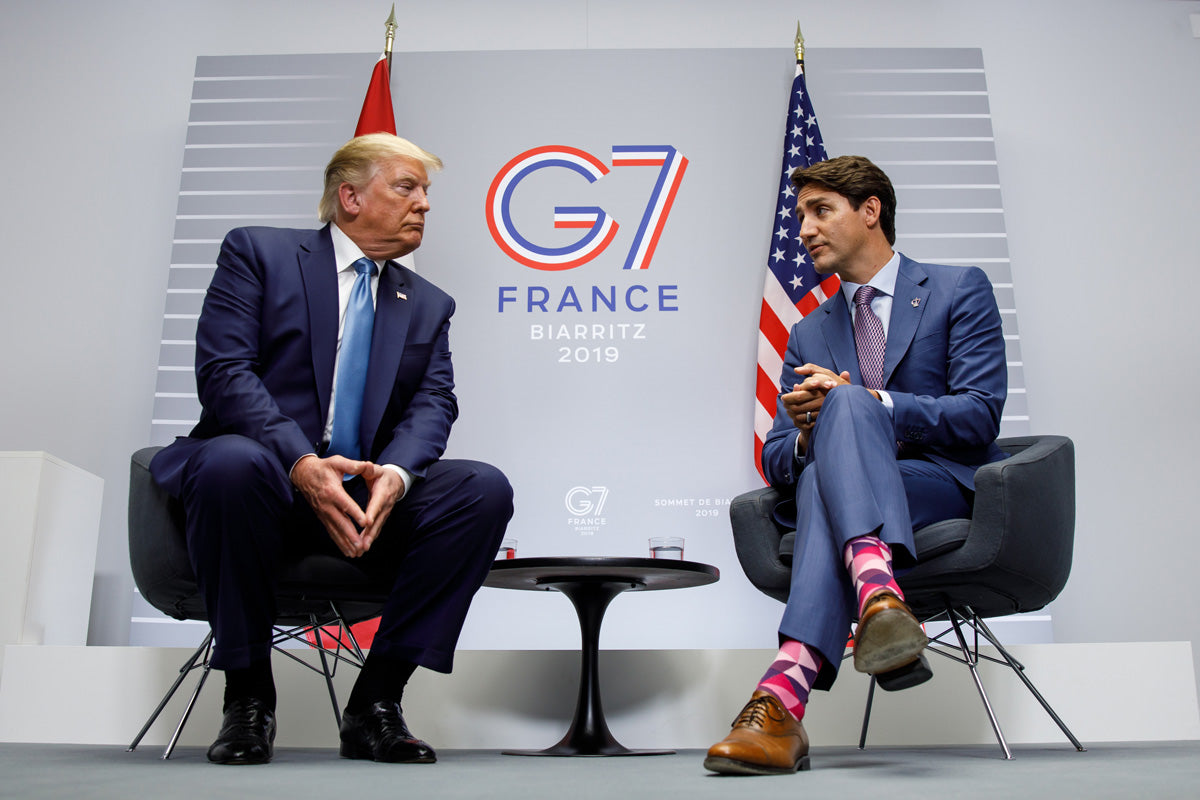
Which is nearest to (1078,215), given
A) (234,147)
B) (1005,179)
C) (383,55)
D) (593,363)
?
(1005,179)

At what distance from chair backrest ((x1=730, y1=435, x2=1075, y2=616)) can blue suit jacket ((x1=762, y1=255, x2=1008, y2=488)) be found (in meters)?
0.12

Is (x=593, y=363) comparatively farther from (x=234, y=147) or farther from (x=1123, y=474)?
(x=1123, y=474)

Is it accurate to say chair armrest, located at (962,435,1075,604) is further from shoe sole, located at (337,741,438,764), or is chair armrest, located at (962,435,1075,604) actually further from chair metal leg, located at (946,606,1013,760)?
shoe sole, located at (337,741,438,764)

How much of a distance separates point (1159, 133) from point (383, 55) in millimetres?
3289

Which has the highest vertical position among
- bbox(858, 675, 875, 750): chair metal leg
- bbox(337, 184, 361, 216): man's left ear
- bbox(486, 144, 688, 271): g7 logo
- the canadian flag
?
the canadian flag

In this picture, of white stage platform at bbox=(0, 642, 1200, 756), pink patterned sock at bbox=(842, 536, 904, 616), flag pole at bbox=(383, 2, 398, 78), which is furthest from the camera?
flag pole at bbox=(383, 2, 398, 78)

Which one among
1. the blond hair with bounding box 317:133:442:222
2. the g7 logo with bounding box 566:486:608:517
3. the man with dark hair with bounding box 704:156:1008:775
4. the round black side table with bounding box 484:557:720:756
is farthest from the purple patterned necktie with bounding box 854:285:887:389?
the g7 logo with bounding box 566:486:608:517

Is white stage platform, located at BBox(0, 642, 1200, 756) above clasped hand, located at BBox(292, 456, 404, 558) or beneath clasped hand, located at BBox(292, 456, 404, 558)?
beneath

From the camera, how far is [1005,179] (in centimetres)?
409

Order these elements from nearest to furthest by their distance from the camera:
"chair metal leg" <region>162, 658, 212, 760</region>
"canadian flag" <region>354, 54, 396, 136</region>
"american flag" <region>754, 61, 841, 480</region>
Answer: "chair metal leg" <region>162, 658, 212, 760</region> → "american flag" <region>754, 61, 841, 480</region> → "canadian flag" <region>354, 54, 396, 136</region>

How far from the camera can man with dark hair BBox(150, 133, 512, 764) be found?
5.37ft

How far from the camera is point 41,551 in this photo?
2.94 metres

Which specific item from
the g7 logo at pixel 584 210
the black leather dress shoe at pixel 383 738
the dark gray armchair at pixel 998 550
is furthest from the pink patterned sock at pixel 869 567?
the g7 logo at pixel 584 210

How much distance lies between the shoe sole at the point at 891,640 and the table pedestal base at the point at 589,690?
2.71 ft
